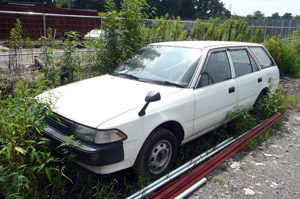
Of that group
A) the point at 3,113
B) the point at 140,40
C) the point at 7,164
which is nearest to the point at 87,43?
the point at 140,40

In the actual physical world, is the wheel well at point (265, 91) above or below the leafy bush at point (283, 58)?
below

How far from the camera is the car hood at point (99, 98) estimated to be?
107 inches

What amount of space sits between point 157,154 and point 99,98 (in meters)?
0.97

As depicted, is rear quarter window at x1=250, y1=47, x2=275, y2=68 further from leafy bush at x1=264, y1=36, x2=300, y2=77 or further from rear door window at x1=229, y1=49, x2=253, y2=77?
leafy bush at x1=264, y1=36, x2=300, y2=77

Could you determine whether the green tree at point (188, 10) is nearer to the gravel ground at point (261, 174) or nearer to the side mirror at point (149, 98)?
the gravel ground at point (261, 174)

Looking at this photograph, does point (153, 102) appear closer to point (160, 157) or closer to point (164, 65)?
point (160, 157)

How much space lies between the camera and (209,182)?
316cm

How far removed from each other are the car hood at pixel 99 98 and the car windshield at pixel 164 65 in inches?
7.3

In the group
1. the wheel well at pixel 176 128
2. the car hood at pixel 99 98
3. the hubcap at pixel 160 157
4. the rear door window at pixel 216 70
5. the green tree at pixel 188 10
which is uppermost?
the green tree at pixel 188 10

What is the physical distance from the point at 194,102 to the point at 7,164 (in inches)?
88.9

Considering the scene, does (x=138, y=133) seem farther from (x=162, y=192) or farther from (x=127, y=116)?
(x=162, y=192)

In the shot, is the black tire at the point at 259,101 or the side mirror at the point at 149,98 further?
the black tire at the point at 259,101

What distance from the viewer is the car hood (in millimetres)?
2709

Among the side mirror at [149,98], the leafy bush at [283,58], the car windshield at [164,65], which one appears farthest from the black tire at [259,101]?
the leafy bush at [283,58]
